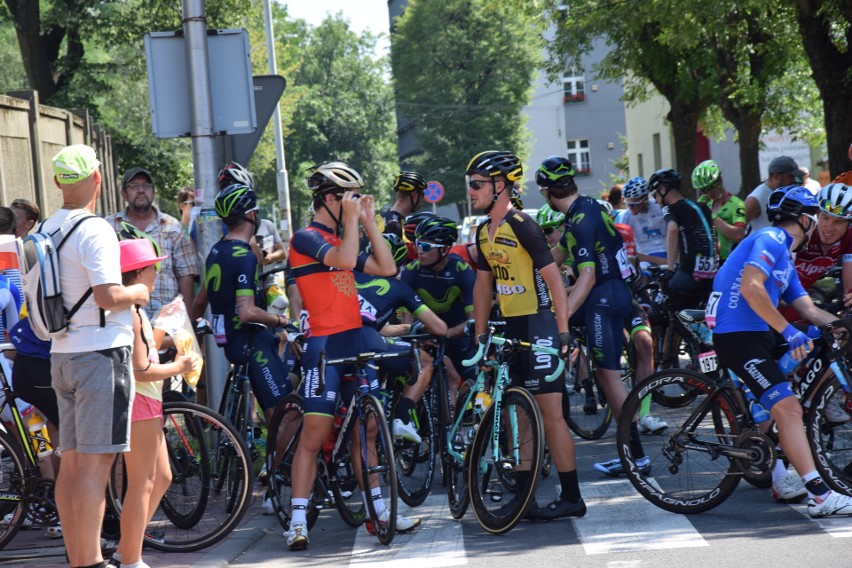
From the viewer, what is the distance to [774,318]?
7.10m

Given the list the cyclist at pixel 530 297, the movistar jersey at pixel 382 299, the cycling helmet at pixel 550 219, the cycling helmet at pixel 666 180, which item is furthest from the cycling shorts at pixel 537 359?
the cycling helmet at pixel 666 180

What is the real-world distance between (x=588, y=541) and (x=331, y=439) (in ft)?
5.26

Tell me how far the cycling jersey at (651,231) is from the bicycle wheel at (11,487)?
25.2ft

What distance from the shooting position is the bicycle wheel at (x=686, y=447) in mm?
7422

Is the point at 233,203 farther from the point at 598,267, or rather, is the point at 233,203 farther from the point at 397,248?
the point at 598,267

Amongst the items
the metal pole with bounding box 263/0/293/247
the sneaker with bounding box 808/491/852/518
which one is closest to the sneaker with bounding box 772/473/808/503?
the sneaker with bounding box 808/491/852/518

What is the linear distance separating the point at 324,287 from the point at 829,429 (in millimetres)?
3017

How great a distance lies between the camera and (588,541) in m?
7.00

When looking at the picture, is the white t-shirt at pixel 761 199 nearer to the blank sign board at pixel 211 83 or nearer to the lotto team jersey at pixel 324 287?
the blank sign board at pixel 211 83

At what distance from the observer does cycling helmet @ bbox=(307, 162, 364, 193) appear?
7.24 metres

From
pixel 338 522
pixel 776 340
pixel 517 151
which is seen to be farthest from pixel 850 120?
pixel 517 151

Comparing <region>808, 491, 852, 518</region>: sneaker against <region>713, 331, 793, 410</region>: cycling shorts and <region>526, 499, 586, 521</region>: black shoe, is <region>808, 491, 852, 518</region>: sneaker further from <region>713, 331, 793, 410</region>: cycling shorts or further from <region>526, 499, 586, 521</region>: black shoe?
<region>526, 499, 586, 521</region>: black shoe

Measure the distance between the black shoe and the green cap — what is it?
3.37 m

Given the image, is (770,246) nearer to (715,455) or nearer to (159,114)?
(715,455)
